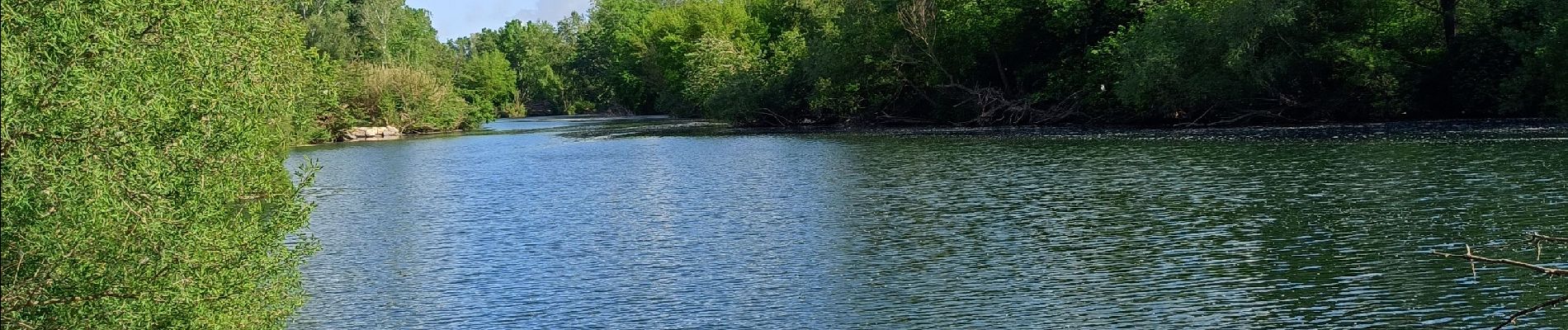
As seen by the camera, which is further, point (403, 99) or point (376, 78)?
point (403, 99)

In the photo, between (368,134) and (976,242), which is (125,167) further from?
(368,134)

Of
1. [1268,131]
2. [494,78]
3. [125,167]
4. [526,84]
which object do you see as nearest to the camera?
[125,167]

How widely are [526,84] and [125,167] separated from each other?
161506mm

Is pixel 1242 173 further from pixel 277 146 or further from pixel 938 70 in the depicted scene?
pixel 938 70

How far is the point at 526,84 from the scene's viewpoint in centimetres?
17312

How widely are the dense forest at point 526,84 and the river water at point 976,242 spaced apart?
314cm

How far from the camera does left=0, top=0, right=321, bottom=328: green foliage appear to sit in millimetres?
12984

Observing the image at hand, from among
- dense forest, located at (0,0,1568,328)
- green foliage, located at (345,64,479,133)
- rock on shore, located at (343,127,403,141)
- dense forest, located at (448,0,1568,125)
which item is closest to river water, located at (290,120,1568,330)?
dense forest, located at (0,0,1568,328)

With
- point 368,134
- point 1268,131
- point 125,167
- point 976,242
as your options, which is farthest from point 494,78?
point 125,167

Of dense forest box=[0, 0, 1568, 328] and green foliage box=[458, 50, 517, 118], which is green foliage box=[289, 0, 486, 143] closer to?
dense forest box=[0, 0, 1568, 328]

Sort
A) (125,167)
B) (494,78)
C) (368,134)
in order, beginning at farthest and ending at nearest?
(494,78)
(368,134)
(125,167)

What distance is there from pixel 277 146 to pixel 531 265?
591 centimetres

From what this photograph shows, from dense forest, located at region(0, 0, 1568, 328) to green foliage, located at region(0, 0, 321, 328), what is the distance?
0.09ft

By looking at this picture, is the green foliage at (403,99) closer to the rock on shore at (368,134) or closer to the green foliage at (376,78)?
the green foliage at (376,78)
